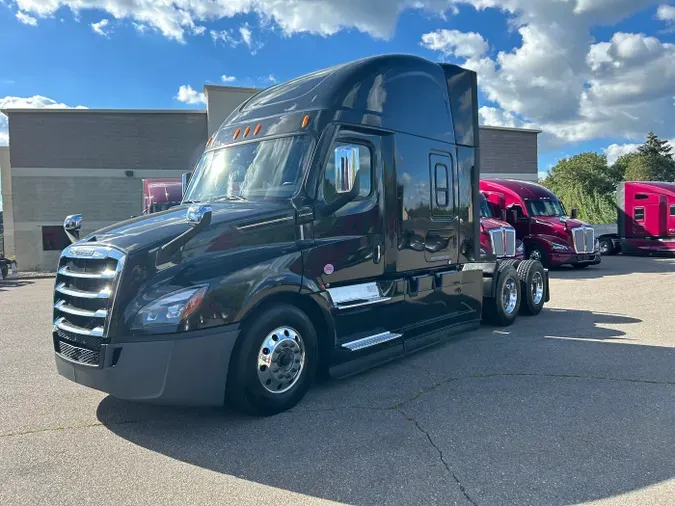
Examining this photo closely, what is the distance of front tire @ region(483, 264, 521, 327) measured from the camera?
328 inches

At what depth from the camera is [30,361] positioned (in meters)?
6.79

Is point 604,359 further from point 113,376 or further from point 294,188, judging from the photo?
point 113,376

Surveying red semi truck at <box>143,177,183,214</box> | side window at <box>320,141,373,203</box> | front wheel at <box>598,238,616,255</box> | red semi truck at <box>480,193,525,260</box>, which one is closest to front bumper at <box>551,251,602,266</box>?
red semi truck at <box>480,193,525,260</box>

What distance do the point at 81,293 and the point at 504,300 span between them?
6383mm

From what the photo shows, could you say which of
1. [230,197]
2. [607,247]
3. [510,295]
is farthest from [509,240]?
[607,247]

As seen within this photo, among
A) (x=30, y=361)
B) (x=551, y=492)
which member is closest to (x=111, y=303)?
(x=551, y=492)

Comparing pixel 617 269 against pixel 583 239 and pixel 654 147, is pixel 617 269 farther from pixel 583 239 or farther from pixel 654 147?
pixel 654 147

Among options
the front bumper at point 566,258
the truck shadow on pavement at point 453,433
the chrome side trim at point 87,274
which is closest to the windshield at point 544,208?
the front bumper at point 566,258

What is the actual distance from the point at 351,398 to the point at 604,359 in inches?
129

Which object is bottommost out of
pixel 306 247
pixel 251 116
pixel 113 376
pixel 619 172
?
pixel 113 376

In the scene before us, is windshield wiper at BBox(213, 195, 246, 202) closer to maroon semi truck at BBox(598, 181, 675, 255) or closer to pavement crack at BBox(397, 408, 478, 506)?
pavement crack at BBox(397, 408, 478, 506)

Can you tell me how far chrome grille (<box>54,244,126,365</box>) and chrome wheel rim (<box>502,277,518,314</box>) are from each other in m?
6.22

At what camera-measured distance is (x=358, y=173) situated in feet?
17.3

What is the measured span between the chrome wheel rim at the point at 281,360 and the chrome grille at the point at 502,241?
698 centimetres
